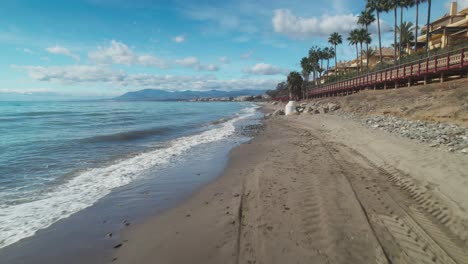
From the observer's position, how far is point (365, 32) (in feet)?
163

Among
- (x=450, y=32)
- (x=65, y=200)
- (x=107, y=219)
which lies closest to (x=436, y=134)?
(x=107, y=219)

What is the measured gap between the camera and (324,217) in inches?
186

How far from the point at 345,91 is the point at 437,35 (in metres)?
18.7

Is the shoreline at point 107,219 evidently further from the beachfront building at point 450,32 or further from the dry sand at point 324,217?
the beachfront building at point 450,32

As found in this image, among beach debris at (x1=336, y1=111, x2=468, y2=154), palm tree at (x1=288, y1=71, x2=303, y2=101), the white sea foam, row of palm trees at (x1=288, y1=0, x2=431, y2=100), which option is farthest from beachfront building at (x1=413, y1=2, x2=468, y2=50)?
the white sea foam

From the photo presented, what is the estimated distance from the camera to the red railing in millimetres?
17203

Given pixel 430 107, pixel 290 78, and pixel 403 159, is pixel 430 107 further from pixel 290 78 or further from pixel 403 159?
pixel 290 78

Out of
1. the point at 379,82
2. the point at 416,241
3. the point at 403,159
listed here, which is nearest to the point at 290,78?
the point at 379,82

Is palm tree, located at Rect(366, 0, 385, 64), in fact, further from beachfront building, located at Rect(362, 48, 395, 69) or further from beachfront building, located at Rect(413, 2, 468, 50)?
beachfront building, located at Rect(362, 48, 395, 69)

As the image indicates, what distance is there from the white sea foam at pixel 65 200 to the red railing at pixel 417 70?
2005 cm

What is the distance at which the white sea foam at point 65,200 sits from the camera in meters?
5.07

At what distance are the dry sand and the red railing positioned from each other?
1369 centimetres

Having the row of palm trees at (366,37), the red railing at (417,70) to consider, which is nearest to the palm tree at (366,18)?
the row of palm trees at (366,37)

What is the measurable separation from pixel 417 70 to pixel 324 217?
2262cm
